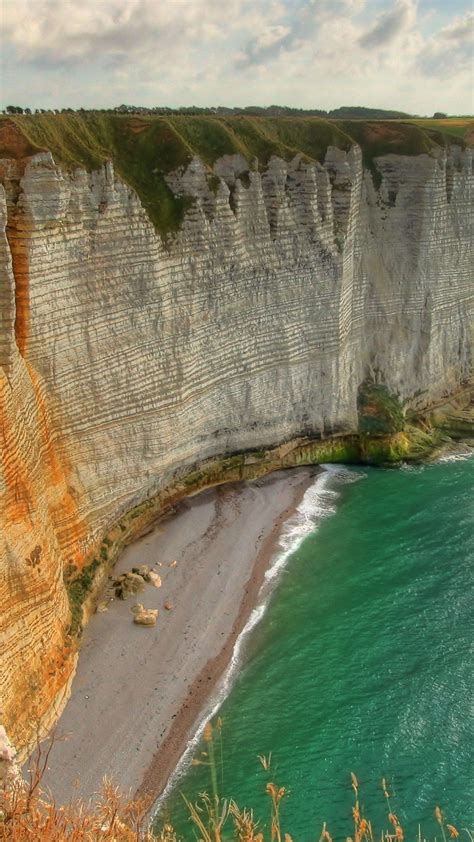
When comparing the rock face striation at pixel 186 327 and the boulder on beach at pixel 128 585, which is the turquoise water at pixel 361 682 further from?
the rock face striation at pixel 186 327

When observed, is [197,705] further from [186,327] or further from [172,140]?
[172,140]

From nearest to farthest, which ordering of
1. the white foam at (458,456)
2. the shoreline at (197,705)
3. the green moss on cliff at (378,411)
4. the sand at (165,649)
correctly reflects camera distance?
the shoreline at (197,705)
the sand at (165,649)
the green moss on cliff at (378,411)
the white foam at (458,456)

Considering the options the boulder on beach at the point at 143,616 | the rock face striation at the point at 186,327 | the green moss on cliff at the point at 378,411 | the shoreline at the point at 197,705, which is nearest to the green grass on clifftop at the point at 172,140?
the rock face striation at the point at 186,327

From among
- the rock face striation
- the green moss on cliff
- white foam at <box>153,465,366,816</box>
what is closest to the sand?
white foam at <box>153,465,366,816</box>

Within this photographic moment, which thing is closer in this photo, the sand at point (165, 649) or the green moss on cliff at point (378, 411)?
the sand at point (165, 649)

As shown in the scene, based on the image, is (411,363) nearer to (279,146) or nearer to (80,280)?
(279,146)

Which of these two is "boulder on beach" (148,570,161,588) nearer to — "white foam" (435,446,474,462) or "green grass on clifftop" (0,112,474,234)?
"green grass on clifftop" (0,112,474,234)

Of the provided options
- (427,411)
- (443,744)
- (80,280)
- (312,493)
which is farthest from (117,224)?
(427,411)

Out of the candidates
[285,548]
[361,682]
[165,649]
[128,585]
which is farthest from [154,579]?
[361,682]
